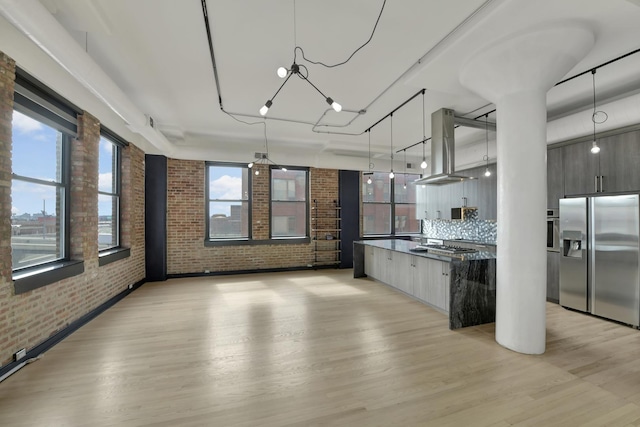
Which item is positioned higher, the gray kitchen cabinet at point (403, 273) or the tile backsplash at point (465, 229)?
the tile backsplash at point (465, 229)

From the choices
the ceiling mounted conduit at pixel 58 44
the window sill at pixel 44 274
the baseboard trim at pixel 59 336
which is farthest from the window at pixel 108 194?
the ceiling mounted conduit at pixel 58 44

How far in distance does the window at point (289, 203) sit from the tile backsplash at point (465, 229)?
3.72 m

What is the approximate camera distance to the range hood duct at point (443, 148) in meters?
4.43

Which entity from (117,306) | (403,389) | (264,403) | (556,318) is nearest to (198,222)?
(117,306)

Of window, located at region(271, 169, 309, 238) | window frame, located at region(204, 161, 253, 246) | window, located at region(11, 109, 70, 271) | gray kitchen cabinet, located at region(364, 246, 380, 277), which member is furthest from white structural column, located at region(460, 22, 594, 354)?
window frame, located at region(204, 161, 253, 246)

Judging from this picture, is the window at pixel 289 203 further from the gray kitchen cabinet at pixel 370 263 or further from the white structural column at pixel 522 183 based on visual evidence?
the white structural column at pixel 522 183

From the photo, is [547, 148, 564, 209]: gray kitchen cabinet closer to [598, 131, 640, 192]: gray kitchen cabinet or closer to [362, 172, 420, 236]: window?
[598, 131, 640, 192]: gray kitchen cabinet

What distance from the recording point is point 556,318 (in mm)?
4086

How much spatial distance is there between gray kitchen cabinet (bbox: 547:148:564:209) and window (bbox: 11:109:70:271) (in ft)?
23.9

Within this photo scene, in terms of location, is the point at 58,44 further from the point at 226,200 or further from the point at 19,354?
the point at 226,200

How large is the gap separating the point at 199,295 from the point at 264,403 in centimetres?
353

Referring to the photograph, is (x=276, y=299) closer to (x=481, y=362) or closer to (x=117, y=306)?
(x=117, y=306)

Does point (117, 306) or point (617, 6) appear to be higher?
point (617, 6)

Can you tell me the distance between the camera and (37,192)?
338cm
